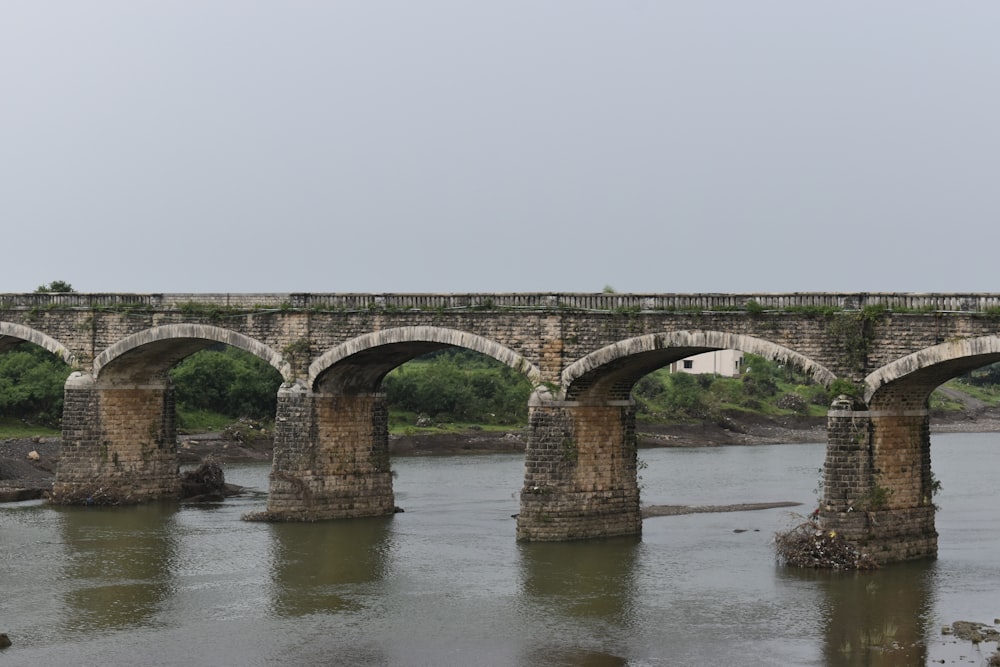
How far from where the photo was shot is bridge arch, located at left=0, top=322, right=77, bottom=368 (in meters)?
50.2

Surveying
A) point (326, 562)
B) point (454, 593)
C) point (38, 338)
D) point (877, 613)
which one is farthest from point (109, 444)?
point (877, 613)

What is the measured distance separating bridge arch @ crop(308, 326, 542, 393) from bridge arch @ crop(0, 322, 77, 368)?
457 inches

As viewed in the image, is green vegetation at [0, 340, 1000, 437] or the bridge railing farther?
green vegetation at [0, 340, 1000, 437]

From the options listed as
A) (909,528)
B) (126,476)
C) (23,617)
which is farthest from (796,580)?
(126,476)

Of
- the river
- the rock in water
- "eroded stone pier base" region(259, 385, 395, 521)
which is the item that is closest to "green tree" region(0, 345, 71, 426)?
the rock in water

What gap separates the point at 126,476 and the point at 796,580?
26231 millimetres

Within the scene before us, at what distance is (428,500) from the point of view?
5166cm

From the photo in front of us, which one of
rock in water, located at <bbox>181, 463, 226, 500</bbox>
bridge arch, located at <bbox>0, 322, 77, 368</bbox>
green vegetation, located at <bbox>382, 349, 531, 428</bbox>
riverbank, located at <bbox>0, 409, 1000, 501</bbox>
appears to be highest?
bridge arch, located at <bbox>0, 322, 77, 368</bbox>

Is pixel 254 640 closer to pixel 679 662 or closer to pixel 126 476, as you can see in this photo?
pixel 679 662

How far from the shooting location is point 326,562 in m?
38.6

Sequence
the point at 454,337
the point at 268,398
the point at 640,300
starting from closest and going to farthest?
the point at 640,300 < the point at 454,337 < the point at 268,398

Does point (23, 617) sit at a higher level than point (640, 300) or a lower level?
lower

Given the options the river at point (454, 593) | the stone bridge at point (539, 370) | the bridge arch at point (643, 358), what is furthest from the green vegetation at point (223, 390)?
the bridge arch at point (643, 358)

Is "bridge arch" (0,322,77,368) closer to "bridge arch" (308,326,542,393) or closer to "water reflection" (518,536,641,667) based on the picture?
"bridge arch" (308,326,542,393)
